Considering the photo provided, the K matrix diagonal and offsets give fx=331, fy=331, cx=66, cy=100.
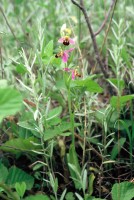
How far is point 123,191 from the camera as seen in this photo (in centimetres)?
90

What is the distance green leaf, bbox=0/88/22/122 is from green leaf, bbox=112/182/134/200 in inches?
16.1

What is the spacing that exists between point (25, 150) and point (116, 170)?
0.30m

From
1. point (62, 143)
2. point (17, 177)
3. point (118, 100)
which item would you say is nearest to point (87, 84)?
point (118, 100)

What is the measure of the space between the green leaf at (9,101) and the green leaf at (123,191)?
0.41m

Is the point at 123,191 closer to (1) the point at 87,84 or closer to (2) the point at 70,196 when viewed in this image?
(2) the point at 70,196

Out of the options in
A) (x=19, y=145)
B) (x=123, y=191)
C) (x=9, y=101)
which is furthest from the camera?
(x=19, y=145)

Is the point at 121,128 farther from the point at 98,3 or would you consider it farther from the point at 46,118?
the point at 98,3

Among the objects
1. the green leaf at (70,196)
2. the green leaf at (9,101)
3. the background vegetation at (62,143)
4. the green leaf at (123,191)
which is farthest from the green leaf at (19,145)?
the green leaf at (9,101)

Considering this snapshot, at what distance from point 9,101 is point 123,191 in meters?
0.45

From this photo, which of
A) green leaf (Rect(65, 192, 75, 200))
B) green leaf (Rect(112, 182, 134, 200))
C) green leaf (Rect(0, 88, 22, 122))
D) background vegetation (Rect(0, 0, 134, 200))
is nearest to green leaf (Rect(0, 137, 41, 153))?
background vegetation (Rect(0, 0, 134, 200))

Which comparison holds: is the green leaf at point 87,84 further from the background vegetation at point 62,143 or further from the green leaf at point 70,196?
the green leaf at point 70,196

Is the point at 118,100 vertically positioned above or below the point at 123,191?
above

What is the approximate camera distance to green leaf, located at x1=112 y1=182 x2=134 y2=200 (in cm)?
89

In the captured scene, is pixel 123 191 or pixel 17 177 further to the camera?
pixel 17 177
